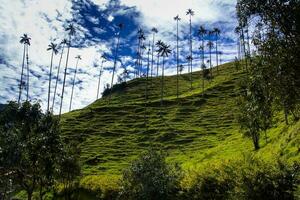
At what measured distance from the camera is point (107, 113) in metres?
170

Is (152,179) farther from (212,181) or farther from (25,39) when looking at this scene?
(25,39)

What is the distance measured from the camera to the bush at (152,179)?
183 feet

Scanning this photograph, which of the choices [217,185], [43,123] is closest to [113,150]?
[43,123]

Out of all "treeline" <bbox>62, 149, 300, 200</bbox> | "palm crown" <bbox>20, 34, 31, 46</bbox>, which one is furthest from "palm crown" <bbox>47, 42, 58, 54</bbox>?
"treeline" <bbox>62, 149, 300, 200</bbox>

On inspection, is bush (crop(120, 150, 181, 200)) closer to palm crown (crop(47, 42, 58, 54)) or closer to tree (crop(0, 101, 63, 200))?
tree (crop(0, 101, 63, 200))

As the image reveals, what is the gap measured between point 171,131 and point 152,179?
7839 cm

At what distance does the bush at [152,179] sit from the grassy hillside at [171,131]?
739 inches

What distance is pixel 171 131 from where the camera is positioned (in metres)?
134

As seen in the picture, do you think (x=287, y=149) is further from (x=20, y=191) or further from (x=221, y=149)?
(x=20, y=191)

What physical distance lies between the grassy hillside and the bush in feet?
61.6

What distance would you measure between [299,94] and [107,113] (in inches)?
5613

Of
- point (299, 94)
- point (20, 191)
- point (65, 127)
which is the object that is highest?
point (65, 127)

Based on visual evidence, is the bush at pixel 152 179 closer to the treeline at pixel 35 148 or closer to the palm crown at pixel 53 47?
the treeline at pixel 35 148

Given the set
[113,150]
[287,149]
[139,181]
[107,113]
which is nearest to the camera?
Answer: [139,181]
